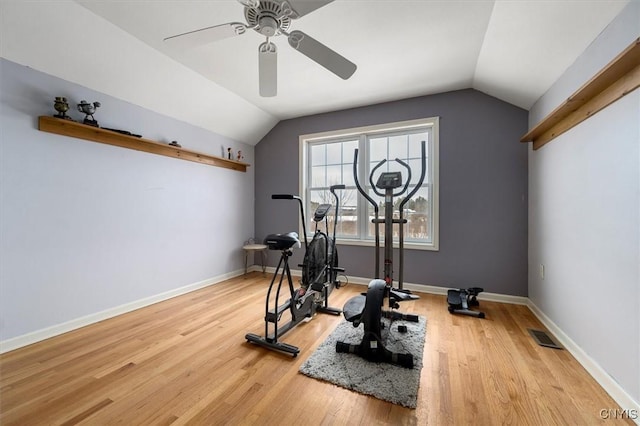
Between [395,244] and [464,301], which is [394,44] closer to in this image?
[395,244]

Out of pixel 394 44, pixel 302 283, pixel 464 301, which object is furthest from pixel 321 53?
pixel 464 301

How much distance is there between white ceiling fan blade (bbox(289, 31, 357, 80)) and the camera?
153 cm

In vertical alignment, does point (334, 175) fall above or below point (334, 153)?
below

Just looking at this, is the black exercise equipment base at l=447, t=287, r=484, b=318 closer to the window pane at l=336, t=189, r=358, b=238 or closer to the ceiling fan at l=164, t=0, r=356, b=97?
the window pane at l=336, t=189, r=358, b=238

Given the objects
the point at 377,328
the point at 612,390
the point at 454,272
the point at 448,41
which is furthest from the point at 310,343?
the point at 448,41

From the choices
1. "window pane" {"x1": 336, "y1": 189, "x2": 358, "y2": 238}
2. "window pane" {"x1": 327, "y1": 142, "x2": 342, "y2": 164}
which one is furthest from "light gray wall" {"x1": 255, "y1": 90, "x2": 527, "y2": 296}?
"window pane" {"x1": 327, "y1": 142, "x2": 342, "y2": 164}

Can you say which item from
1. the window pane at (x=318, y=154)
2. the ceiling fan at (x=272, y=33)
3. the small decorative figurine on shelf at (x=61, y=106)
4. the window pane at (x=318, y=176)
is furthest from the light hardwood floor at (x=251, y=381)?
the window pane at (x=318, y=154)

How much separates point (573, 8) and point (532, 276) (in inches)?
103

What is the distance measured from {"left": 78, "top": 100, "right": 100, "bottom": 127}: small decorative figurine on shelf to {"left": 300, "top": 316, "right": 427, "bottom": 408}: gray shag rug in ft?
9.90

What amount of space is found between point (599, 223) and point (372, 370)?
6.12 feet

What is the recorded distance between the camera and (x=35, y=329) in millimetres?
2193

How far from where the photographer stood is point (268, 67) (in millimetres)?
1804

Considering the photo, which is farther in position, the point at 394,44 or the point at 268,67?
the point at 394,44

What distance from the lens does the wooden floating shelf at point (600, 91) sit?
1.37 metres
